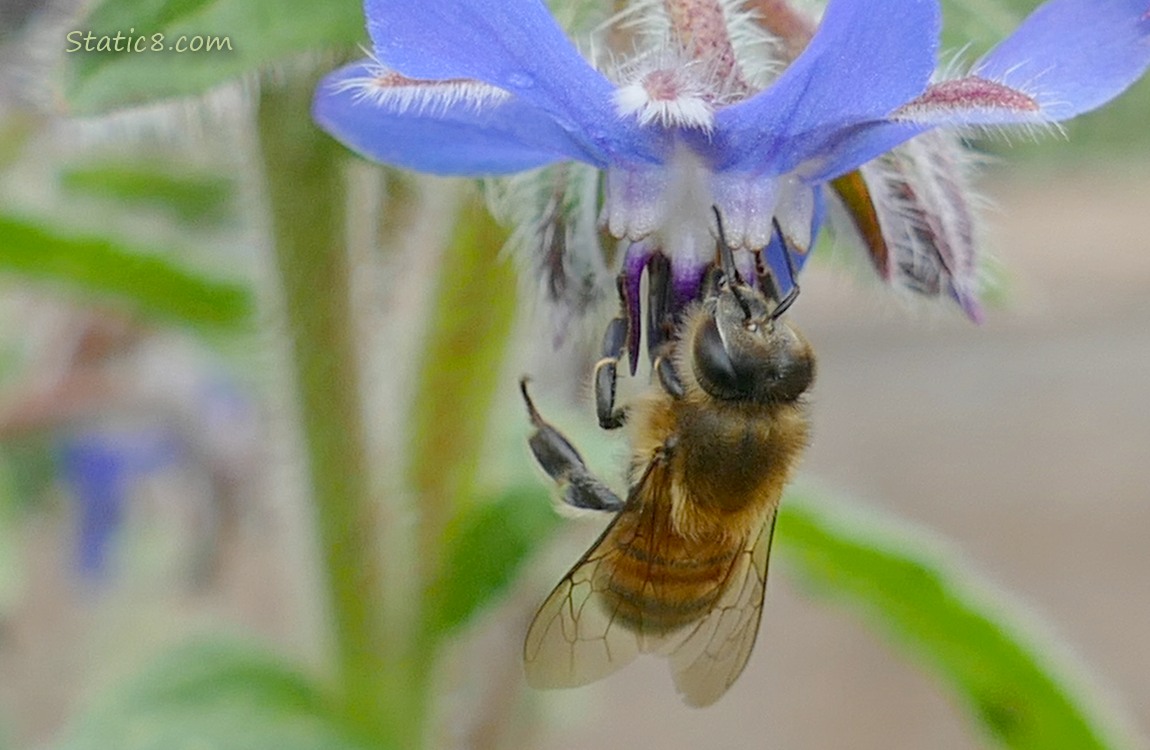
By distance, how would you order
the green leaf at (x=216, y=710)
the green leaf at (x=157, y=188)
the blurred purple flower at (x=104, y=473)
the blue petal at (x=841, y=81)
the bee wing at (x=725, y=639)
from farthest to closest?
the blurred purple flower at (x=104, y=473), the green leaf at (x=157, y=188), the green leaf at (x=216, y=710), the bee wing at (x=725, y=639), the blue petal at (x=841, y=81)

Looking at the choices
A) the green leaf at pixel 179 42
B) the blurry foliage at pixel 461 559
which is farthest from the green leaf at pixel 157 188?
the green leaf at pixel 179 42

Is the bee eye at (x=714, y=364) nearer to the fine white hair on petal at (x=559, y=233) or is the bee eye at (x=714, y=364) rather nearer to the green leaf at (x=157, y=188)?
the fine white hair on petal at (x=559, y=233)

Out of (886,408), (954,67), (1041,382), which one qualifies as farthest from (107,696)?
(1041,382)

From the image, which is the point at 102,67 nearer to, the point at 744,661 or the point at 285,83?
the point at 285,83

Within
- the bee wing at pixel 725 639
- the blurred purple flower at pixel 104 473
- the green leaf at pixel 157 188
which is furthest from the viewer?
the blurred purple flower at pixel 104 473

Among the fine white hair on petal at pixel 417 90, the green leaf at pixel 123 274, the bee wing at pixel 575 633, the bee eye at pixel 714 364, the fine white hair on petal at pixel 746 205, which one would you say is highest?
the fine white hair on petal at pixel 417 90

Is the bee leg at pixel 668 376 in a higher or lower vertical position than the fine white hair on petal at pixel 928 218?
lower

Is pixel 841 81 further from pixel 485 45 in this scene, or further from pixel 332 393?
pixel 332 393
